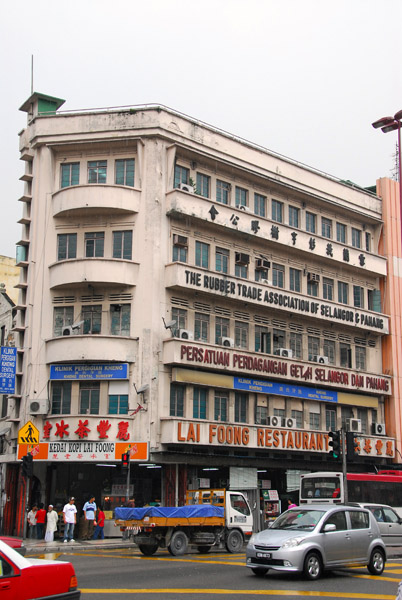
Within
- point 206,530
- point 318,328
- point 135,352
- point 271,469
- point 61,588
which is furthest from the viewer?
point 318,328

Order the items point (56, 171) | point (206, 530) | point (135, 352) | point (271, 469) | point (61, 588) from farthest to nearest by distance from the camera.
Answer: point (271, 469) → point (56, 171) → point (135, 352) → point (206, 530) → point (61, 588)

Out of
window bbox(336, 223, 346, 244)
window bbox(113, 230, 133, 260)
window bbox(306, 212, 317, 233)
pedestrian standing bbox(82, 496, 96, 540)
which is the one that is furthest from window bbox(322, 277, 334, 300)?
pedestrian standing bbox(82, 496, 96, 540)

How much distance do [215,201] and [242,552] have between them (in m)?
17.6

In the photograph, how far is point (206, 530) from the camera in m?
23.5

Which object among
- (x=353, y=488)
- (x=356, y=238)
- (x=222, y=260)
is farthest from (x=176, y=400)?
(x=356, y=238)

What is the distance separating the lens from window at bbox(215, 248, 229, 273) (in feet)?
123

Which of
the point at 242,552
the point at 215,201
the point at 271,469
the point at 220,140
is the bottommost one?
the point at 242,552

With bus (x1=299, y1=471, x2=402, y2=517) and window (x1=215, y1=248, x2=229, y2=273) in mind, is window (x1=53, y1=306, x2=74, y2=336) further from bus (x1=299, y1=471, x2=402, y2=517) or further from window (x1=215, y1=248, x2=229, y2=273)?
bus (x1=299, y1=471, x2=402, y2=517)

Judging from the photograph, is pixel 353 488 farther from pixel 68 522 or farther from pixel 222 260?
pixel 222 260

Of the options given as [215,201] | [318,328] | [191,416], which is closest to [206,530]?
[191,416]

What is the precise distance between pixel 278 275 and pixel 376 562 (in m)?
A: 24.2

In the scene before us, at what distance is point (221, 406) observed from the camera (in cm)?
3638

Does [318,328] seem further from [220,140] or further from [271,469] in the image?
[220,140]

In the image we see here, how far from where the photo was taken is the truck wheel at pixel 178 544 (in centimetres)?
2234
